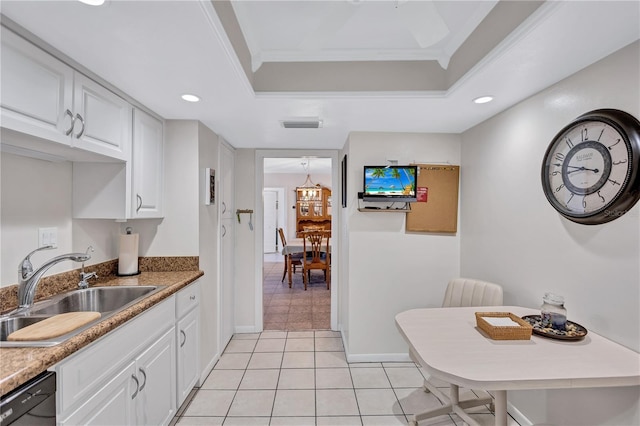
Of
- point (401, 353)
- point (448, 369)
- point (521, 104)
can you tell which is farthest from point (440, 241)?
point (448, 369)

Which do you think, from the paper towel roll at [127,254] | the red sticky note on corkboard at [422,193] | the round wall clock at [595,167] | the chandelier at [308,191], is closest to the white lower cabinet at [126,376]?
the paper towel roll at [127,254]

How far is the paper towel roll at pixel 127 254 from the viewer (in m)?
2.10

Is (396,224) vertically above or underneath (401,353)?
above

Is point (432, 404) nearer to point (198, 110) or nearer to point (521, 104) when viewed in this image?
point (521, 104)

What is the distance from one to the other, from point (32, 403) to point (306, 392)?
174 centimetres

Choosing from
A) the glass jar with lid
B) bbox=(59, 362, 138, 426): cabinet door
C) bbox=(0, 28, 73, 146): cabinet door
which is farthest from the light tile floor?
bbox=(0, 28, 73, 146): cabinet door

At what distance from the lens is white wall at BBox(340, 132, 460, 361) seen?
107 inches

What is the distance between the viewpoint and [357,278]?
272 cm

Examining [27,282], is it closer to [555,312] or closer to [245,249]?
[245,249]

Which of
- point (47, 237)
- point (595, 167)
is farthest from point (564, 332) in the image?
point (47, 237)

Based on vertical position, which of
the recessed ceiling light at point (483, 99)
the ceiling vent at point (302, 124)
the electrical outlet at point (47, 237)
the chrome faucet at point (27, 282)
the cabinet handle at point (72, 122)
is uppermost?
the recessed ceiling light at point (483, 99)

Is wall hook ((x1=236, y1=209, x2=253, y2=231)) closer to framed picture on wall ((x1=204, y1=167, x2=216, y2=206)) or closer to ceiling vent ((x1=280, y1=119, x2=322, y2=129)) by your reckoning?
framed picture on wall ((x1=204, y1=167, x2=216, y2=206))

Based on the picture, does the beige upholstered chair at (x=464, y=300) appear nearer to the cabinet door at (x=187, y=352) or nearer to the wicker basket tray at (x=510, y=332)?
the wicker basket tray at (x=510, y=332)

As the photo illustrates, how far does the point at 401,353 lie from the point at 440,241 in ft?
3.63
